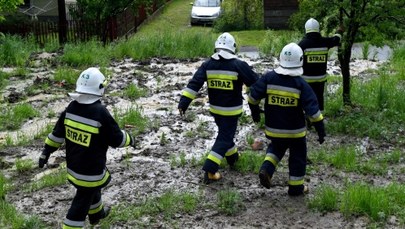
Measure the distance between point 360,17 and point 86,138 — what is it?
5.30m

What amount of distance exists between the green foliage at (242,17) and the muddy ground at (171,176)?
15.5 m

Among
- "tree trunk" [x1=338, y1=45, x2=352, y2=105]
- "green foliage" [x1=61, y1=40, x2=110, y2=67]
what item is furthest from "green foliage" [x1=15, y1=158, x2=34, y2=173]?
"green foliage" [x1=61, y1=40, x2=110, y2=67]

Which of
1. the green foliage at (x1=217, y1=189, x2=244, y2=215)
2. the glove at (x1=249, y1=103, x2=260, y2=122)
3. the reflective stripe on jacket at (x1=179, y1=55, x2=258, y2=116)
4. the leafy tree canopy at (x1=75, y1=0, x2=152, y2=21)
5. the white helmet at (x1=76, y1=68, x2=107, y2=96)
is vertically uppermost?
the white helmet at (x1=76, y1=68, x2=107, y2=96)

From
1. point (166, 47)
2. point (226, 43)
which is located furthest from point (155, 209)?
point (166, 47)

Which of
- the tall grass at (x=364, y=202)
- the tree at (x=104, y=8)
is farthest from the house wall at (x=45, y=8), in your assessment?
the tall grass at (x=364, y=202)

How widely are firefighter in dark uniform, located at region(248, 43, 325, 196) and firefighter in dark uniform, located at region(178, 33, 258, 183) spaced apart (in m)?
0.34

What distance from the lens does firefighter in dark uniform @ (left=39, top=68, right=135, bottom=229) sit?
5434 millimetres

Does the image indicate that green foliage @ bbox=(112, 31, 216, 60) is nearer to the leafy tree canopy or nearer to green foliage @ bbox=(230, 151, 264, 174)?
the leafy tree canopy

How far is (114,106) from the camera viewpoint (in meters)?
10.5

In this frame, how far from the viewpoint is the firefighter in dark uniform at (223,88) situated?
696cm

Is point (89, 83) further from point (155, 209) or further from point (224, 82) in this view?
point (224, 82)

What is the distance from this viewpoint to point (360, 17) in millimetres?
9023

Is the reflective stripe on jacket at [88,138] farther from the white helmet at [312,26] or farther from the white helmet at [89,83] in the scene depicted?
the white helmet at [312,26]

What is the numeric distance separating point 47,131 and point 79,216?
12.9 feet
